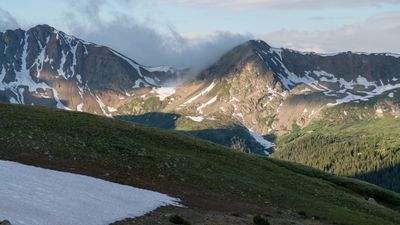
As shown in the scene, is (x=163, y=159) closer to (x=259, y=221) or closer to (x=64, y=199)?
(x=259, y=221)

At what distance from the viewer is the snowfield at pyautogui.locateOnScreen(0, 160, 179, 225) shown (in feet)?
84.9

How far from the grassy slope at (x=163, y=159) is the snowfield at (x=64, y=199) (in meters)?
7.12

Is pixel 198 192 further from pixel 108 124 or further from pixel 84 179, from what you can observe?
pixel 108 124

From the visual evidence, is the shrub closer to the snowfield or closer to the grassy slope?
the snowfield

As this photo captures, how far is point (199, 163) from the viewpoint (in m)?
57.8

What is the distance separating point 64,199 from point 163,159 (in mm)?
24723

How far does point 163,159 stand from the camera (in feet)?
179

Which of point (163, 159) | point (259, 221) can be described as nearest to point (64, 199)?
point (259, 221)

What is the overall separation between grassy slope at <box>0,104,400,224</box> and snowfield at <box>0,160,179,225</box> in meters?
7.12

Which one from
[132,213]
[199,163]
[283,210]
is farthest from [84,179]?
Result: [199,163]

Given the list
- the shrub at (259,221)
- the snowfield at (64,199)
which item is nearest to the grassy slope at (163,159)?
the snowfield at (64,199)

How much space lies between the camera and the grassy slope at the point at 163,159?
→ 4762cm

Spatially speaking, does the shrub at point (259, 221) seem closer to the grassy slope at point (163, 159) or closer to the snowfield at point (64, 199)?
the snowfield at point (64, 199)

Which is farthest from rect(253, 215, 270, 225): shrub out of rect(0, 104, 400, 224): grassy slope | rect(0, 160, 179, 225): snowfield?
rect(0, 104, 400, 224): grassy slope
